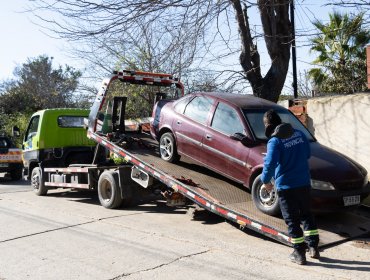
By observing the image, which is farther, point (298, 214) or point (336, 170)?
point (336, 170)

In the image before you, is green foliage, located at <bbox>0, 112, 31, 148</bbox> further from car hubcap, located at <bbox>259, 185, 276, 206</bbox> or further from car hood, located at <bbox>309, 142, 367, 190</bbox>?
car hood, located at <bbox>309, 142, 367, 190</bbox>

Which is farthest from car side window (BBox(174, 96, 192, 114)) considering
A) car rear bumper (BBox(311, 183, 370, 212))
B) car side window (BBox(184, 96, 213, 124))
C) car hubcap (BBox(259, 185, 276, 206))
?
car rear bumper (BBox(311, 183, 370, 212))

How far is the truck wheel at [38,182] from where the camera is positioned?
11477 mm

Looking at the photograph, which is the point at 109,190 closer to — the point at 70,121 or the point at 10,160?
the point at 70,121

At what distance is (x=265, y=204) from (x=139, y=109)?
46.0ft

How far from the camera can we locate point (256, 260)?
563cm

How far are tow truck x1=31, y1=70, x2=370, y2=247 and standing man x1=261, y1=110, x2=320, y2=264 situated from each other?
374 mm

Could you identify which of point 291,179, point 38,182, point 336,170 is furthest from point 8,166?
point 291,179

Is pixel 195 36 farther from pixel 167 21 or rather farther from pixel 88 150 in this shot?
pixel 88 150

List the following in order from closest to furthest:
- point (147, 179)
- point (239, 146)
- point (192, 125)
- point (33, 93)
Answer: point (239, 146), point (192, 125), point (147, 179), point (33, 93)

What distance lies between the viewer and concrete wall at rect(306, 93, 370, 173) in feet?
30.5

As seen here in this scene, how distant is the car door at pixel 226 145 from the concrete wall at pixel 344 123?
127 inches

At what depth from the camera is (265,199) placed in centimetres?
671

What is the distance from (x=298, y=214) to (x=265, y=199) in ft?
3.79
